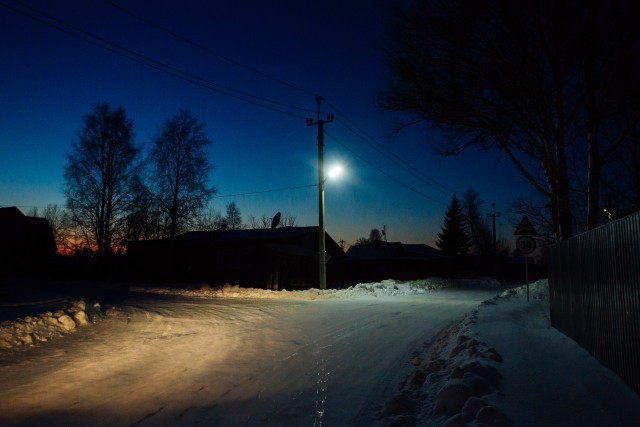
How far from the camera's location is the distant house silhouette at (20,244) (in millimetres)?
46500

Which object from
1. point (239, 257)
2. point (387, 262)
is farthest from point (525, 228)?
point (387, 262)

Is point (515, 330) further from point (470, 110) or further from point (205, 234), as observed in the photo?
point (205, 234)

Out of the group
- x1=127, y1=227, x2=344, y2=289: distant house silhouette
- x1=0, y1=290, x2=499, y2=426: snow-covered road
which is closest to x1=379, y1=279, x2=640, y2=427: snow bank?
x1=0, y1=290, x2=499, y2=426: snow-covered road

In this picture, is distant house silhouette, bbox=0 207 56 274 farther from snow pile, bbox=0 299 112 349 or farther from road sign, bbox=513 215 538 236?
road sign, bbox=513 215 538 236

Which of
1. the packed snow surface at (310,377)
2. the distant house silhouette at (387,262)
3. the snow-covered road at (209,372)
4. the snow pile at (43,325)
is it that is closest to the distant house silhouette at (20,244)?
the distant house silhouette at (387,262)

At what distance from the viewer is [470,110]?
598 inches

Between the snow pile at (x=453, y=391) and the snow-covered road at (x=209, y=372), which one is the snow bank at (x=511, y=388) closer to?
the snow pile at (x=453, y=391)

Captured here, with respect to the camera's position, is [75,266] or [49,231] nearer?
[75,266]

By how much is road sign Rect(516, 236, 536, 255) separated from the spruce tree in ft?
209

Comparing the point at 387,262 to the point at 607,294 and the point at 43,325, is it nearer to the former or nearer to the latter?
the point at 43,325

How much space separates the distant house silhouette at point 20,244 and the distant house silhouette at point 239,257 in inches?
443

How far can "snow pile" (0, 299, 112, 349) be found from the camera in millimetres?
8750

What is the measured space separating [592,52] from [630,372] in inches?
418

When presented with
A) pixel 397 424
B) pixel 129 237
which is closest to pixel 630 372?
pixel 397 424
